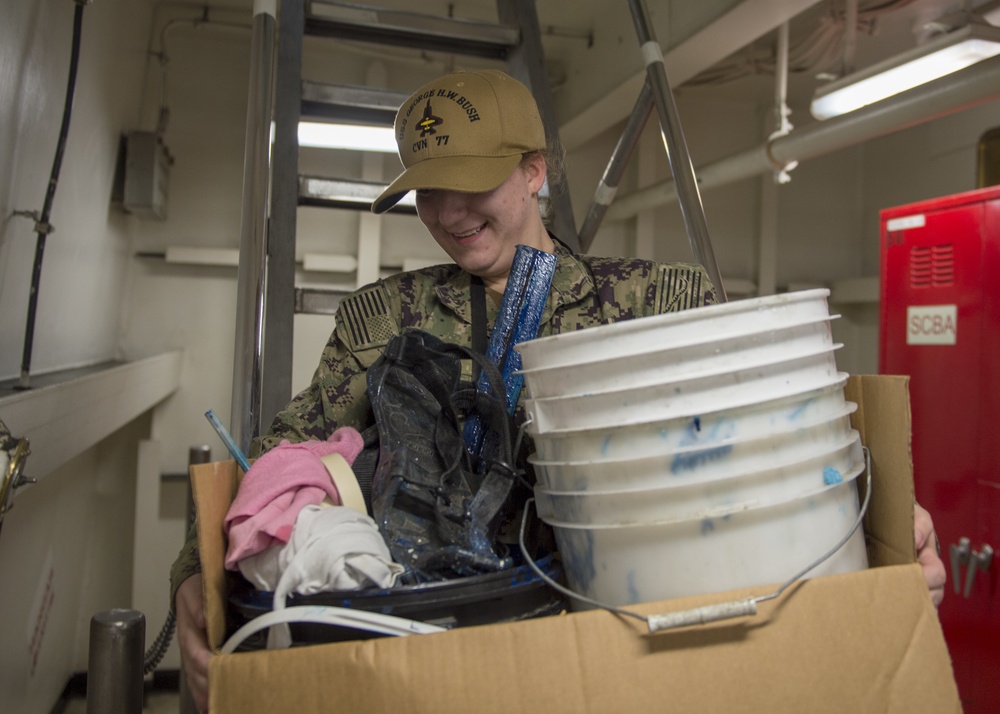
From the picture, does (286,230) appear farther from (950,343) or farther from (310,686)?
(950,343)

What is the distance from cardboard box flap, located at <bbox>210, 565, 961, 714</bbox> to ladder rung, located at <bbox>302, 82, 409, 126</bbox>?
4.32 ft

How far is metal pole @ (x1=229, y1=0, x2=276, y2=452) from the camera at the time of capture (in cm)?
121

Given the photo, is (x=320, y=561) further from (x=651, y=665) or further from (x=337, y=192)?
(x=337, y=192)

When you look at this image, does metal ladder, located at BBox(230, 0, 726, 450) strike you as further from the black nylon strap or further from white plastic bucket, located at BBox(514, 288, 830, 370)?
white plastic bucket, located at BBox(514, 288, 830, 370)

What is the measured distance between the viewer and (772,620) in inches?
22.4

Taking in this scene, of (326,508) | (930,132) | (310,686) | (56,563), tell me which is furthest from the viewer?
(930,132)

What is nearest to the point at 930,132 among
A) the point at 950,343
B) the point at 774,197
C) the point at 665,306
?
the point at 774,197

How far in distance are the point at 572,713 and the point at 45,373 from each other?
6.95ft

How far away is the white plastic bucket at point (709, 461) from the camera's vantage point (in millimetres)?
588

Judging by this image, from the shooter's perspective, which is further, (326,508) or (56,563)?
(56,563)

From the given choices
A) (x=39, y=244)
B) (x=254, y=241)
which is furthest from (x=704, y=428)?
(x=39, y=244)

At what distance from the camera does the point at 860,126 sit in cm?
266

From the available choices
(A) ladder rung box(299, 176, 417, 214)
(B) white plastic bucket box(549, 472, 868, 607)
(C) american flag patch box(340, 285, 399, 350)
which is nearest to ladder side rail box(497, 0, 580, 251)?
(A) ladder rung box(299, 176, 417, 214)

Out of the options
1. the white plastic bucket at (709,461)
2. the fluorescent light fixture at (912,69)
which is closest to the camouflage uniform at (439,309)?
the white plastic bucket at (709,461)
